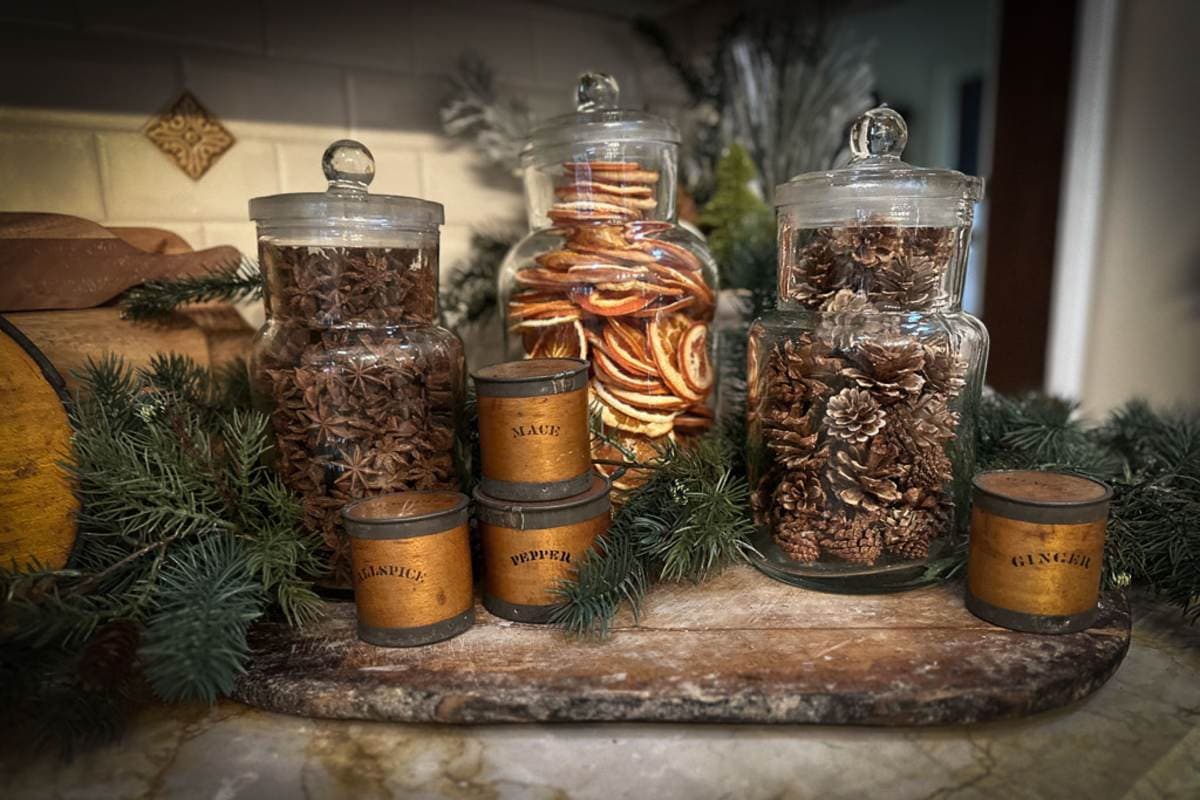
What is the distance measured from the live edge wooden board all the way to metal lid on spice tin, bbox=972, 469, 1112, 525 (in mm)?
91

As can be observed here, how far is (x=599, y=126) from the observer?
0.75m

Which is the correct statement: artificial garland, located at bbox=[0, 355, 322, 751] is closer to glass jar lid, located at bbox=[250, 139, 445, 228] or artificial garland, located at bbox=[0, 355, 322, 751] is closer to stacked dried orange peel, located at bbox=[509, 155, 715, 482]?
glass jar lid, located at bbox=[250, 139, 445, 228]

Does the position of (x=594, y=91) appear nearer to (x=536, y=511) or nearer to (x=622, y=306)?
(x=622, y=306)

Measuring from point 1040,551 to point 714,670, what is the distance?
0.25 metres

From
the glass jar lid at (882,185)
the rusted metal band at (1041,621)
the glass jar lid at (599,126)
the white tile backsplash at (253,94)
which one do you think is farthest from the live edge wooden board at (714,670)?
the white tile backsplash at (253,94)

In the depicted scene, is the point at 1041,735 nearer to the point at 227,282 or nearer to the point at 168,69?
the point at 227,282

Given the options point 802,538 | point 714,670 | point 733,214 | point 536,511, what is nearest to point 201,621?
point 536,511

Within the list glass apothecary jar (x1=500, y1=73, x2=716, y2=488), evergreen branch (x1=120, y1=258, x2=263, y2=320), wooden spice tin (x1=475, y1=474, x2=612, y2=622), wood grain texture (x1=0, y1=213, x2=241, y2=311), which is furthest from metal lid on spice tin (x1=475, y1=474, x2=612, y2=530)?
wood grain texture (x1=0, y1=213, x2=241, y2=311)

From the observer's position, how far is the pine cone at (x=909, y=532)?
602 mm

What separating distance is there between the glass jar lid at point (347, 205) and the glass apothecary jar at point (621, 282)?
14 centimetres

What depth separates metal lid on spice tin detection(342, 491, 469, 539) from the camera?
1.73 ft

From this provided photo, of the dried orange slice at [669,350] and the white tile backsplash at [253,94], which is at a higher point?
the white tile backsplash at [253,94]

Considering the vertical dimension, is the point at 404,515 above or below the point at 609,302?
below

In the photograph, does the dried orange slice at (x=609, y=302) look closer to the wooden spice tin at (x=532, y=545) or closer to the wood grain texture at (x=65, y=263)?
the wooden spice tin at (x=532, y=545)
